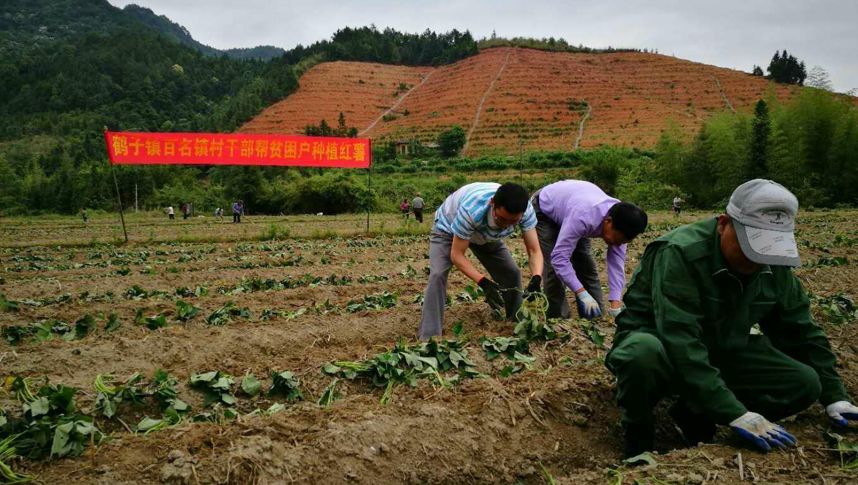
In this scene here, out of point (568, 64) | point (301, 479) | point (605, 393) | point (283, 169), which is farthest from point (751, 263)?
point (568, 64)

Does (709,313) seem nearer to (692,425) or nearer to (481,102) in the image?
(692,425)

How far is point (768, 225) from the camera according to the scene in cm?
248

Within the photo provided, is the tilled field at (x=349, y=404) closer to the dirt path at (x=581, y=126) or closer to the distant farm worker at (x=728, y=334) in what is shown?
A: the distant farm worker at (x=728, y=334)

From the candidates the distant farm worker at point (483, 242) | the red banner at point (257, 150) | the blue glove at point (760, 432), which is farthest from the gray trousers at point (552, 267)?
the red banner at point (257, 150)

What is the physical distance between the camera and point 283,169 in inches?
1515

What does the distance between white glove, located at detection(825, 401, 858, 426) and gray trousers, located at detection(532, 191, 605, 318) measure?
2.40 m

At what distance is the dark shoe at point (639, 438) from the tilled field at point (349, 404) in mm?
212

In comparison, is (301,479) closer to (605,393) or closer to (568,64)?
(605,393)

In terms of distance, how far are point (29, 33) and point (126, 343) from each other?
199 metres

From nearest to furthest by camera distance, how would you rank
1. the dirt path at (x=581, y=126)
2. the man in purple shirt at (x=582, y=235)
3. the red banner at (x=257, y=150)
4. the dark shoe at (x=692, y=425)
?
1. the dark shoe at (x=692, y=425)
2. the man in purple shirt at (x=582, y=235)
3. the red banner at (x=257, y=150)
4. the dirt path at (x=581, y=126)

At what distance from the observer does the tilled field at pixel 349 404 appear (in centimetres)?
254

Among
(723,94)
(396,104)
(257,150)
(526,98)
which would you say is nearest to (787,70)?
(723,94)

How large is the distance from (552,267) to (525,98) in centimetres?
7058

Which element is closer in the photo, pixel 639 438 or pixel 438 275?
pixel 639 438
